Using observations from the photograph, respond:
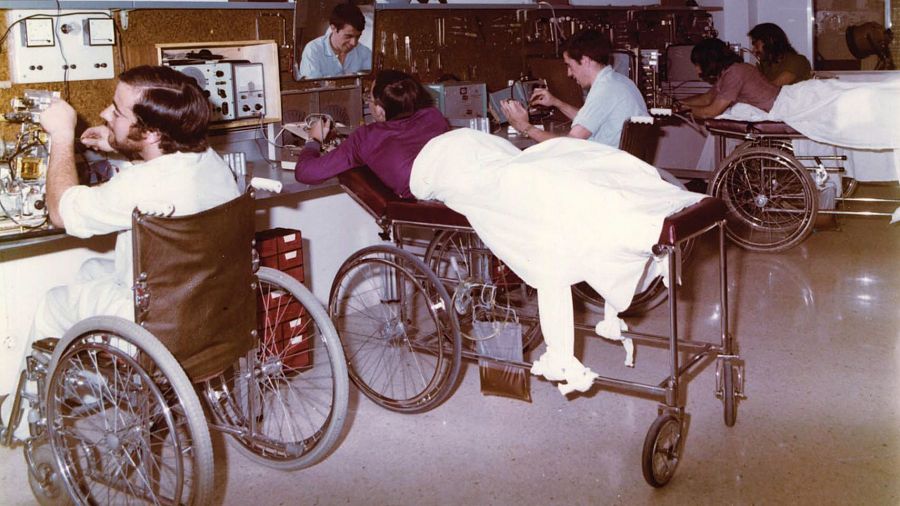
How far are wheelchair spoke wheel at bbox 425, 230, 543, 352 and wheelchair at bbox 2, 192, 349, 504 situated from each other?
758mm

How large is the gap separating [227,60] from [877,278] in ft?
10.4

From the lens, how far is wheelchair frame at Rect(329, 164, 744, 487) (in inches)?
103

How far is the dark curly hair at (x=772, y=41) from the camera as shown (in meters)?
6.12

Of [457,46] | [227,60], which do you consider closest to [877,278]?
[457,46]

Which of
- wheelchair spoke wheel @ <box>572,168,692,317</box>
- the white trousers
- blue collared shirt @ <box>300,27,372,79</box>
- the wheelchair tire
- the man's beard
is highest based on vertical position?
blue collared shirt @ <box>300,27,372,79</box>

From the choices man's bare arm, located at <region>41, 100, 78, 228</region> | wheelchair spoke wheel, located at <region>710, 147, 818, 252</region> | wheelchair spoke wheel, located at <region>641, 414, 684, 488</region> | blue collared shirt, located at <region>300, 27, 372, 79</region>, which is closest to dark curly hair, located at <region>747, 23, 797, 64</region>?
wheelchair spoke wheel, located at <region>710, 147, 818, 252</region>

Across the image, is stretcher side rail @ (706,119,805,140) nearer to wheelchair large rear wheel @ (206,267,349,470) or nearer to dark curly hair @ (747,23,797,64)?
dark curly hair @ (747,23,797,64)

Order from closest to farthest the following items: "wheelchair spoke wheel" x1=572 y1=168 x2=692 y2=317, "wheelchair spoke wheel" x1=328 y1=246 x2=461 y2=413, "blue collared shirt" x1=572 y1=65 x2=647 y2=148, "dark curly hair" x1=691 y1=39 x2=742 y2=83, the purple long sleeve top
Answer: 1. "wheelchair spoke wheel" x1=328 y1=246 x2=461 y2=413
2. the purple long sleeve top
3. "wheelchair spoke wheel" x1=572 y1=168 x2=692 y2=317
4. "blue collared shirt" x1=572 y1=65 x2=647 y2=148
5. "dark curly hair" x1=691 y1=39 x2=742 y2=83

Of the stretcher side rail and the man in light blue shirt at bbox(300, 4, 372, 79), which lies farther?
the stretcher side rail

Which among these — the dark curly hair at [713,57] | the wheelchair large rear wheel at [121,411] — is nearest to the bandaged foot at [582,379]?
the wheelchair large rear wheel at [121,411]

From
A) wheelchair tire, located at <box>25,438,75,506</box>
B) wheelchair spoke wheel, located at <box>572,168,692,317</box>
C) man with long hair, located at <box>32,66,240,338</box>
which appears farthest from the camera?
wheelchair spoke wheel, located at <box>572,168,692,317</box>

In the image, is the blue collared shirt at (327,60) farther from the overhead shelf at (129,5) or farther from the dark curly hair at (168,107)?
the dark curly hair at (168,107)

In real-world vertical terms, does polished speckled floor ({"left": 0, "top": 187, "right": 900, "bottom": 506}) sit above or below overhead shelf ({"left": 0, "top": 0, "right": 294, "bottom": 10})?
below

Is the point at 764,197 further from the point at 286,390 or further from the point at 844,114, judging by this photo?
the point at 286,390
